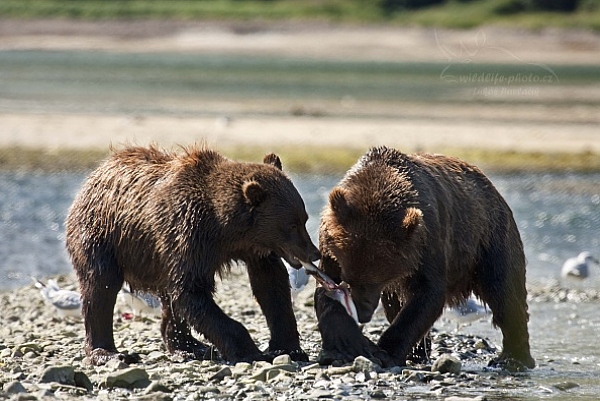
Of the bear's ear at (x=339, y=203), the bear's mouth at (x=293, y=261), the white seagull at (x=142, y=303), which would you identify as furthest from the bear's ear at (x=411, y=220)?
the white seagull at (x=142, y=303)

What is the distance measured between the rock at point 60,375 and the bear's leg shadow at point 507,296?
10.3 ft

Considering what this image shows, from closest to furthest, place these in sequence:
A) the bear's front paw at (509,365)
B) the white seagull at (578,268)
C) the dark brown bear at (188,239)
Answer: the dark brown bear at (188,239)
the bear's front paw at (509,365)
the white seagull at (578,268)

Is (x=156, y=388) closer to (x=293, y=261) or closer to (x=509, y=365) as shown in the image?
(x=293, y=261)

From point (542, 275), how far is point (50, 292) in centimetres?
633

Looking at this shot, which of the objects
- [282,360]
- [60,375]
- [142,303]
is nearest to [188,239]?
[282,360]

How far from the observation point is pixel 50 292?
1149cm

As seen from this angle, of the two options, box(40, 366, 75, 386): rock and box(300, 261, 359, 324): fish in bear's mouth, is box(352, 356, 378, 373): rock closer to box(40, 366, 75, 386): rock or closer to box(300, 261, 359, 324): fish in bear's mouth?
box(300, 261, 359, 324): fish in bear's mouth

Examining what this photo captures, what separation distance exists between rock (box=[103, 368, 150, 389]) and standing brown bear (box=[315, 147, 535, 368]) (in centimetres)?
129

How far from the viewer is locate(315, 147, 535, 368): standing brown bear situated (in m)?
7.74

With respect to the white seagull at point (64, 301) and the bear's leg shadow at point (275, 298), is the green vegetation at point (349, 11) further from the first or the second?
the bear's leg shadow at point (275, 298)

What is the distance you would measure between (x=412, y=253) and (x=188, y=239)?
154 centimetres

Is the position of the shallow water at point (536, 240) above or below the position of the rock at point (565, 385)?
above

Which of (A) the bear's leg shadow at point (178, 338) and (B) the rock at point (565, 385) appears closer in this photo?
(B) the rock at point (565, 385)

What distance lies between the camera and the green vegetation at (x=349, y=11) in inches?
2638
